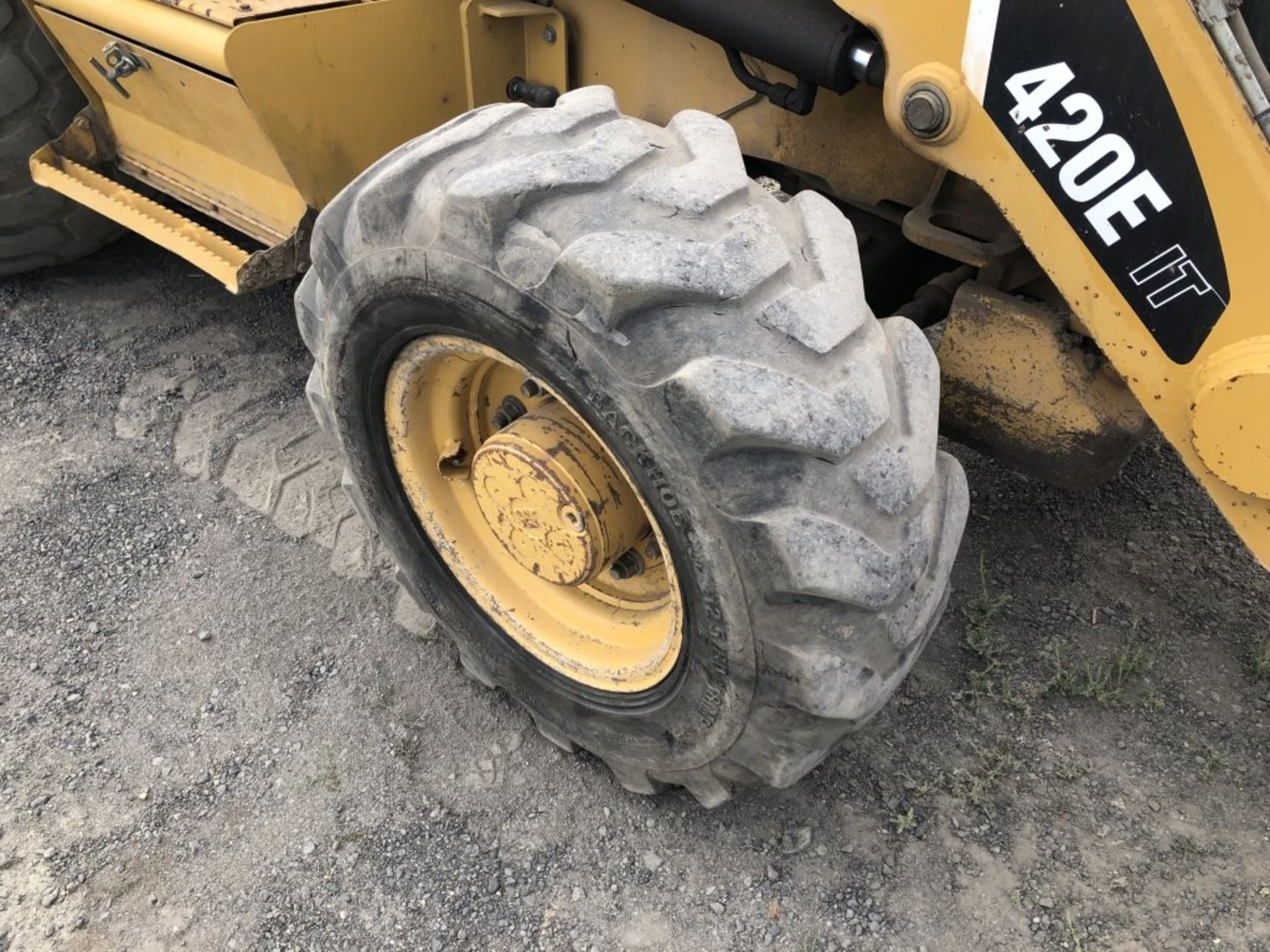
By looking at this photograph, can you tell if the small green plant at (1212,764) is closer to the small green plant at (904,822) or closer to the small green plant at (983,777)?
the small green plant at (983,777)

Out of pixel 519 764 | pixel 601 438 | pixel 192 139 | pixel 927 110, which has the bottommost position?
pixel 519 764

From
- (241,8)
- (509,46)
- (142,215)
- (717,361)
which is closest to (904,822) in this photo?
(717,361)

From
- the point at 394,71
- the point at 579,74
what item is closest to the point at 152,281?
the point at 394,71

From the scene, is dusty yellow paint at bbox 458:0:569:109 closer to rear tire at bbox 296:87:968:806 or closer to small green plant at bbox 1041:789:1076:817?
rear tire at bbox 296:87:968:806

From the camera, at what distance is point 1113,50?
1364 millimetres

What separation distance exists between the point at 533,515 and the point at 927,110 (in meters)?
0.97

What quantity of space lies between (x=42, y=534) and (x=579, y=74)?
1907mm

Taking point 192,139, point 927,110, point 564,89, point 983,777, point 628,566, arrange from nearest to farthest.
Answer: point 927,110
point 628,566
point 983,777
point 564,89
point 192,139

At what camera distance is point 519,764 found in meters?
2.19

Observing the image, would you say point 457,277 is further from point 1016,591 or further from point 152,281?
point 152,281

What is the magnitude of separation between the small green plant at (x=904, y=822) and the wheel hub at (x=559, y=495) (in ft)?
2.67

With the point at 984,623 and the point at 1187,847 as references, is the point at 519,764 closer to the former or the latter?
the point at 984,623

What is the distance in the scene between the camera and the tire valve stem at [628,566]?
1997 millimetres

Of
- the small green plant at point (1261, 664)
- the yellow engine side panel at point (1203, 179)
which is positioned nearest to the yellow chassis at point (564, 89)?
the yellow engine side panel at point (1203, 179)
